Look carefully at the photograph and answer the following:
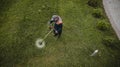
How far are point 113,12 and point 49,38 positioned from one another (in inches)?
326

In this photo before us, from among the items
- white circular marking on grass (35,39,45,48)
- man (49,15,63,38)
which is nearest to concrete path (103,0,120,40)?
man (49,15,63,38)

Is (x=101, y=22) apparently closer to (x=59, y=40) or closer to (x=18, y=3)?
(x=59, y=40)

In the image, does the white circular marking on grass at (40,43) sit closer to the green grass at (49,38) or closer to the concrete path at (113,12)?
the green grass at (49,38)

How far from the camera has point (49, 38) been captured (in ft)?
49.9

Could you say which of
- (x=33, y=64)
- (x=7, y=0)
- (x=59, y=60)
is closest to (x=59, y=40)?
(x=59, y=60)

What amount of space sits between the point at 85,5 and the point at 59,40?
5712mm

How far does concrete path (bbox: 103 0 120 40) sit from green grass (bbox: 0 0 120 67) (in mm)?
1458

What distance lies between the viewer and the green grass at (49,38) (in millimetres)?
13820

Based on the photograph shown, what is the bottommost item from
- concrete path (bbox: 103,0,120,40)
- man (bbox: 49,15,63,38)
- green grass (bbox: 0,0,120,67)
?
concrete path (bbox: 103,0,120,40)

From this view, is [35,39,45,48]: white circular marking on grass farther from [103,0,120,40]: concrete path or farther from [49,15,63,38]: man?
[103,0,120,40]: concrete path

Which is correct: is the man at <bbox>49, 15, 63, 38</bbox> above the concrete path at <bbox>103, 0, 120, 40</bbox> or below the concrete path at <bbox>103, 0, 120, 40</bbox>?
above

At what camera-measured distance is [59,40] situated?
607 inches

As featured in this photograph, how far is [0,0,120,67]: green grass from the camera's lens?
45.3 ft

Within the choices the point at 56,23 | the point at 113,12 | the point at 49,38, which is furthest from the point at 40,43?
the point at 113,12
